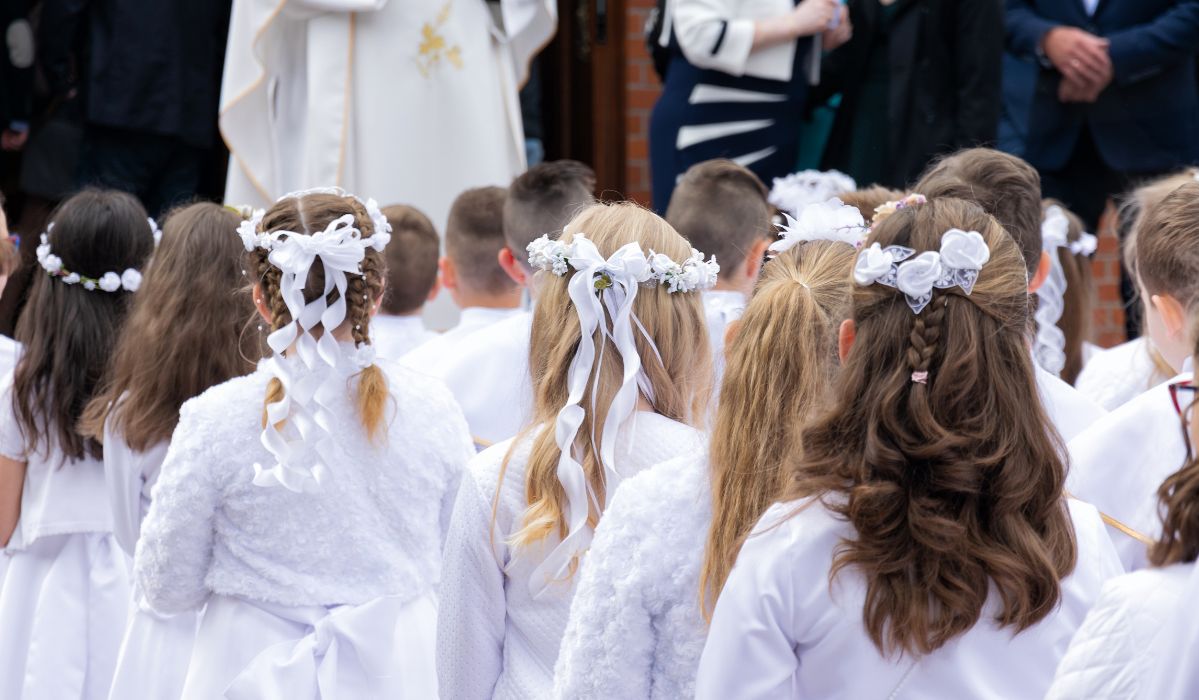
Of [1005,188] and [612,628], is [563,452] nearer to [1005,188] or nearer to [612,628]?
[612,628]

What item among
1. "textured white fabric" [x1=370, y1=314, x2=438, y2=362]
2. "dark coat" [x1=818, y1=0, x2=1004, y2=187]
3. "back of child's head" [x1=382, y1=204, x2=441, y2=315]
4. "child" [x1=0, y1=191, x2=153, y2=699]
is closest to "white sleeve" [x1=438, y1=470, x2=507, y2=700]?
"child" [x1=0, y1=191, x2=153, y2=699]

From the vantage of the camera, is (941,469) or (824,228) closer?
(941,469)

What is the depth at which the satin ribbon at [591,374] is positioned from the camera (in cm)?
257

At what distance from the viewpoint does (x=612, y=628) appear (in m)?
2.22

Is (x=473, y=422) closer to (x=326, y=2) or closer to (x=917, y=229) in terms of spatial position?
(x=917, y=229)

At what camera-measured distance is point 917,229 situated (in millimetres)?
2082

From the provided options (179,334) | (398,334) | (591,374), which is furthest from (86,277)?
(591,374)

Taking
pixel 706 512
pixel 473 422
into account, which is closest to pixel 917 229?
pixel 706 512

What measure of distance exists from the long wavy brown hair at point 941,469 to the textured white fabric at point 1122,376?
5.94 feet

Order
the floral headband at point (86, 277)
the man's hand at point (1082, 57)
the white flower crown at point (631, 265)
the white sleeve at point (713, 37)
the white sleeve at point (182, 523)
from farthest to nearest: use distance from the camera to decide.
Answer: the man's hand at point (1082, 57)
the white sleeve at point (713, 37)
the floral headband at point (86, 277)
the white sleeve at point (182, 523)
the white flower crown at point (631, 265)

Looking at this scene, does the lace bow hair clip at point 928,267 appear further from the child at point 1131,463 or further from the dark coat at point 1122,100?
the dark coat at point 1122,100

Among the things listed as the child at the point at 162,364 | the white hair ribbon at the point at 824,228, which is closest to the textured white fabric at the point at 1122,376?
the white hair ribbon at the point at 824,228

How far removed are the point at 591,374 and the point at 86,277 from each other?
1.85m

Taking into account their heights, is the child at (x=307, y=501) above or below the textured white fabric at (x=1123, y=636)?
below
